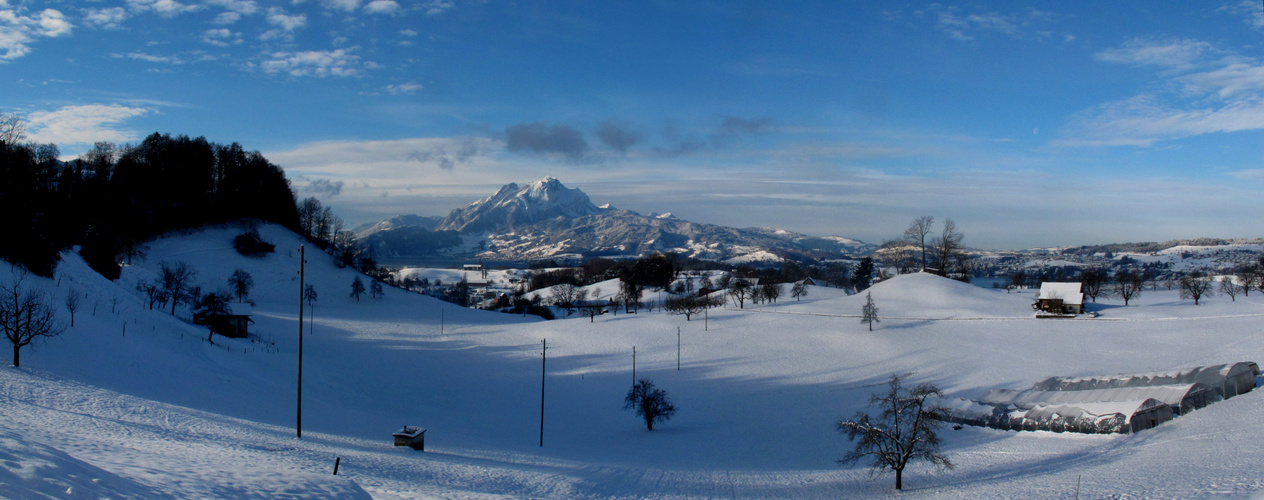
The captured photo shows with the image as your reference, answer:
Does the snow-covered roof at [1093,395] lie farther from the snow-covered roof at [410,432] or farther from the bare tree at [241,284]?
the bare tree at [241,284]

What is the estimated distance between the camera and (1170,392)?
27.9 metres

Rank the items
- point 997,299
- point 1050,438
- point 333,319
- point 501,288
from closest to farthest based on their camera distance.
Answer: point 1050,438 → point 333,319 → point 997,299 → point 501,288

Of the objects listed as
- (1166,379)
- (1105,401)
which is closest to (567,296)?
(1166,379)

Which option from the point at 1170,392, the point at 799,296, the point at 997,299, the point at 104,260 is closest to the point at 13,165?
the point at 104,260

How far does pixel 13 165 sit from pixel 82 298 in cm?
2080

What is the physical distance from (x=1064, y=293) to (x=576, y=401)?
52.9 metres

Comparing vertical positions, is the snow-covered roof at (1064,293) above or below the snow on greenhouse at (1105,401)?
above

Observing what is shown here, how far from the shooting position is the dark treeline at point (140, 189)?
5431 centimetres

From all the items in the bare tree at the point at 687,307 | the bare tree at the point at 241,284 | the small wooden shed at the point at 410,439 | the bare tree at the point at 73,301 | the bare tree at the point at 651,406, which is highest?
the bare tree at the point at 73,301

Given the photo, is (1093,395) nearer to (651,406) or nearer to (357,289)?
(651,406)

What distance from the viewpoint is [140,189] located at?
7862 centimetres

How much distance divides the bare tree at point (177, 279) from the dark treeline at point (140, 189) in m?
4.47

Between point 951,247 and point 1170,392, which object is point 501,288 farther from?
point 1170,392

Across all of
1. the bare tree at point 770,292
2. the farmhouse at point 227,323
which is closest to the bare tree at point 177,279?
the farmhouse at point 227,323
